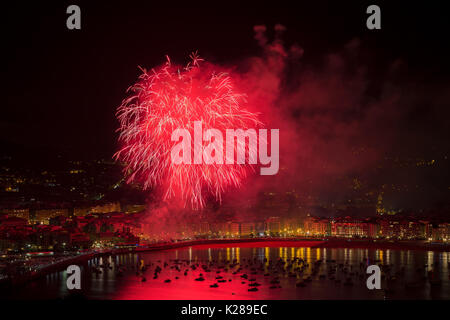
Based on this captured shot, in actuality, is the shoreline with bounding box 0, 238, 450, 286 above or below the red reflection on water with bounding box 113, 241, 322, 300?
below

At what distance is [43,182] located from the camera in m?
58.7

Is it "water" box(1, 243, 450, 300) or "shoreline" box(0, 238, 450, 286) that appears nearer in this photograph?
"water" box(1, 243, 450, 300)

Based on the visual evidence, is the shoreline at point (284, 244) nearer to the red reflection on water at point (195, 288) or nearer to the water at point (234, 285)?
the water at point (234, 285)

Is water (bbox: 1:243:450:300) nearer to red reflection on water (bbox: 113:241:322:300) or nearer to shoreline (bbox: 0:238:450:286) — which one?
red reflection on water (bbox: 113:241:322:300)

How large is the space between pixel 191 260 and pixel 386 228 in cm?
2412

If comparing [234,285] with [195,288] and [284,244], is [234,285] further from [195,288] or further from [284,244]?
[284,244]

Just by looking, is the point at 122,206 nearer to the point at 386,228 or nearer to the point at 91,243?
the point at 91,243

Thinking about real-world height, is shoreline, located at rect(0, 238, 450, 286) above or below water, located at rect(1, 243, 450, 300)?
below

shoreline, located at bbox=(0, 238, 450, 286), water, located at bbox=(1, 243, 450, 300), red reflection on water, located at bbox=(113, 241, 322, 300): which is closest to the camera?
red reflection on water, located at bbox=(113, 241, 322, 300)

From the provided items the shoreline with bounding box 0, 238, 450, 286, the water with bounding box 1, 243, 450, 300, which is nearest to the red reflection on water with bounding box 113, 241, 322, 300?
the water with bounding box 1, 243, 450, 300

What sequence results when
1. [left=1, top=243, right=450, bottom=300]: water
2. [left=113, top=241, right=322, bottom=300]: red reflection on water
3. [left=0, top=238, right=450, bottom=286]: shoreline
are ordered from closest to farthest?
[left=113, top=241, right=322, bottom=300]: red reflection on water < [left=1, top=243, right=450, bottom=300]: water < [left=0, top=238, right=450, bottom=286]: shoreline

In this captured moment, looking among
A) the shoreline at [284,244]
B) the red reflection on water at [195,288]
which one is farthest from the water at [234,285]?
the shoreline at [284,244]
